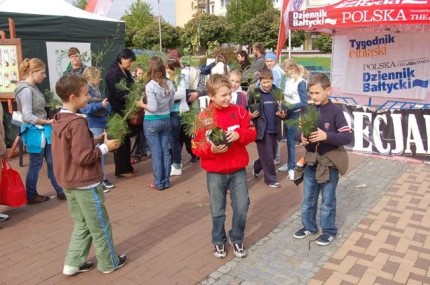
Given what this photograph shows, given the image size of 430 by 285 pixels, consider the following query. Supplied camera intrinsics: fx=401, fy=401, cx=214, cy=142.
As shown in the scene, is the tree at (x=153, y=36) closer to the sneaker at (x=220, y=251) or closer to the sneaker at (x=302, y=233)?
the sneaker at (x=302, y=233)

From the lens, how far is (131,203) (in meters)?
5.34

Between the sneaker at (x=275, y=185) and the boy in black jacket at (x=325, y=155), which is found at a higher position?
the boy in black jacket at (x=325, y=155)

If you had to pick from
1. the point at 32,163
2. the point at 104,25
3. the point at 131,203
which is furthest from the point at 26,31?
the point at 131,203

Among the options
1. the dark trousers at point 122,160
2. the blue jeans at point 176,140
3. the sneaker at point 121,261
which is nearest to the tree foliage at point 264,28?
the blue jeans at point 176,140

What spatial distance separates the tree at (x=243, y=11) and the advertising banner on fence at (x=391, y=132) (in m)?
43.1

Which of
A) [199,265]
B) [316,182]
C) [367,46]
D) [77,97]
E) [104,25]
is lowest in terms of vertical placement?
[199,265]

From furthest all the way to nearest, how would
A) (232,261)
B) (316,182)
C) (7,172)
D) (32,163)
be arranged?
1. (32,163)
2. (7,172)
3. (316,182)
4. (232,261)

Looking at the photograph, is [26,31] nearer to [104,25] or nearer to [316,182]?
[104,25]

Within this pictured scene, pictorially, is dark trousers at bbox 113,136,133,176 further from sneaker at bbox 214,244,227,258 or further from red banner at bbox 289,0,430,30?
red banner at bbox 289,0,430,30

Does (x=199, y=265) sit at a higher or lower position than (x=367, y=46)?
lower

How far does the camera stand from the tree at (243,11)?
49.8m

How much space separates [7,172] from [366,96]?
8263mm

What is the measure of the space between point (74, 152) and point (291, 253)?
224 cm

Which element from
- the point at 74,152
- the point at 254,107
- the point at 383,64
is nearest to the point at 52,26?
the point at 254,107
